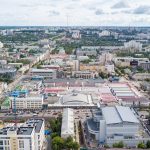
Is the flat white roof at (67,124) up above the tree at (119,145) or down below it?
above

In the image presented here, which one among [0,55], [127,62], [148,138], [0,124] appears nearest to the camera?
[148,138]

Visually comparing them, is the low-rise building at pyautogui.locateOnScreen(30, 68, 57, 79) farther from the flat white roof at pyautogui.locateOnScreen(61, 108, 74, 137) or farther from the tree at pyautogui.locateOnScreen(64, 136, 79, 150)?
the tree at pyautogui.locateOnScreen(64, 136, 79, 150)

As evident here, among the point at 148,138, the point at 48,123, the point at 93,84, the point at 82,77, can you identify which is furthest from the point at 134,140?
the point at 82,77

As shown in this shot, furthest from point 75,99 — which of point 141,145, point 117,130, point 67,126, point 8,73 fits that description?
point 8,73

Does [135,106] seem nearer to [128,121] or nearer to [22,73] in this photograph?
[128,121]

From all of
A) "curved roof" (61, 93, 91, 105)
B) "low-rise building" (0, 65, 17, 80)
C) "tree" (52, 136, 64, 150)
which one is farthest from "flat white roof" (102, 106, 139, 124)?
"low-rise building" (0, 65, 17, 80)

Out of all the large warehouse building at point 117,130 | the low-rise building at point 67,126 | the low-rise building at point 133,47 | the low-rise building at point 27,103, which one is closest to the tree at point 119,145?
the large warehouse building at point 117,130

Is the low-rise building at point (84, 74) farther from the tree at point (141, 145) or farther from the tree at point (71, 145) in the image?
the tree at point (71, 145)

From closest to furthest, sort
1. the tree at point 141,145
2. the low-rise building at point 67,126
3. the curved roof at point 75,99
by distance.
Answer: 1. the tree at point 141,145
2. the low-rise building at point 67,126
3. the curved roof at point 75,99
